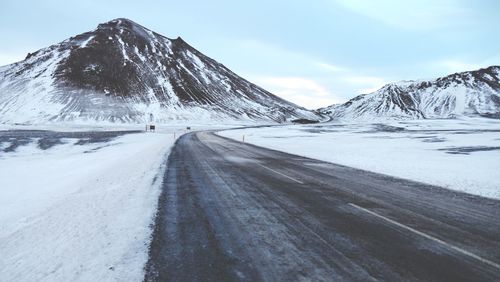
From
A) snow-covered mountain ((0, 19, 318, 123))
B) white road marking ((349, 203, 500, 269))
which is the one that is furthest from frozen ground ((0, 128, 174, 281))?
snow-covered mountain ((0, 19, 318, 123))

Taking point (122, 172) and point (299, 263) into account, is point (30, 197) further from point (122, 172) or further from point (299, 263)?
point (299, 263)

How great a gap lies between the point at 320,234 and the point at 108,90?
16676cm

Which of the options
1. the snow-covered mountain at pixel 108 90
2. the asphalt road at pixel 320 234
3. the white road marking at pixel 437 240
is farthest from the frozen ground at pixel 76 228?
the snow-covered mountain at pixel 108 90

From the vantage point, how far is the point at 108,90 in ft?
521

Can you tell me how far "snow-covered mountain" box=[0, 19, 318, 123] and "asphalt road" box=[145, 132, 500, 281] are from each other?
Answer: 132m

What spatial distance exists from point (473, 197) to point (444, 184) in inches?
90.7

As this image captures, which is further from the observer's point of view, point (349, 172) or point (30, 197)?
point (349, 172)

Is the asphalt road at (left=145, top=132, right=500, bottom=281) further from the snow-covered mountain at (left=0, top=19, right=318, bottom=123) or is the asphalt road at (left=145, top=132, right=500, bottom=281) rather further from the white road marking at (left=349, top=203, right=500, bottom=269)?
the snow-covered mountain at (left=0, top=19, right=318, bottom=123)

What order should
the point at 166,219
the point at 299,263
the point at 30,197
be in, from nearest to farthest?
1. the point at 299,263
2. the point at 166,219
3. the point at 30,197

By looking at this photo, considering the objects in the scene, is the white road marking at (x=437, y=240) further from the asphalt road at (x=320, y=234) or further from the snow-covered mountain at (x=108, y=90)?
the snow-covered mountain at (x=108, y=90)

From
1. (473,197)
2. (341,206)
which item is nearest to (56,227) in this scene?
(341,206)

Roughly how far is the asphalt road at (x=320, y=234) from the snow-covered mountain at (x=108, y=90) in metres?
132

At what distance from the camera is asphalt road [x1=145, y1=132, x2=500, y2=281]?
4523mm

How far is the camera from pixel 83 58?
17738 centimetres
